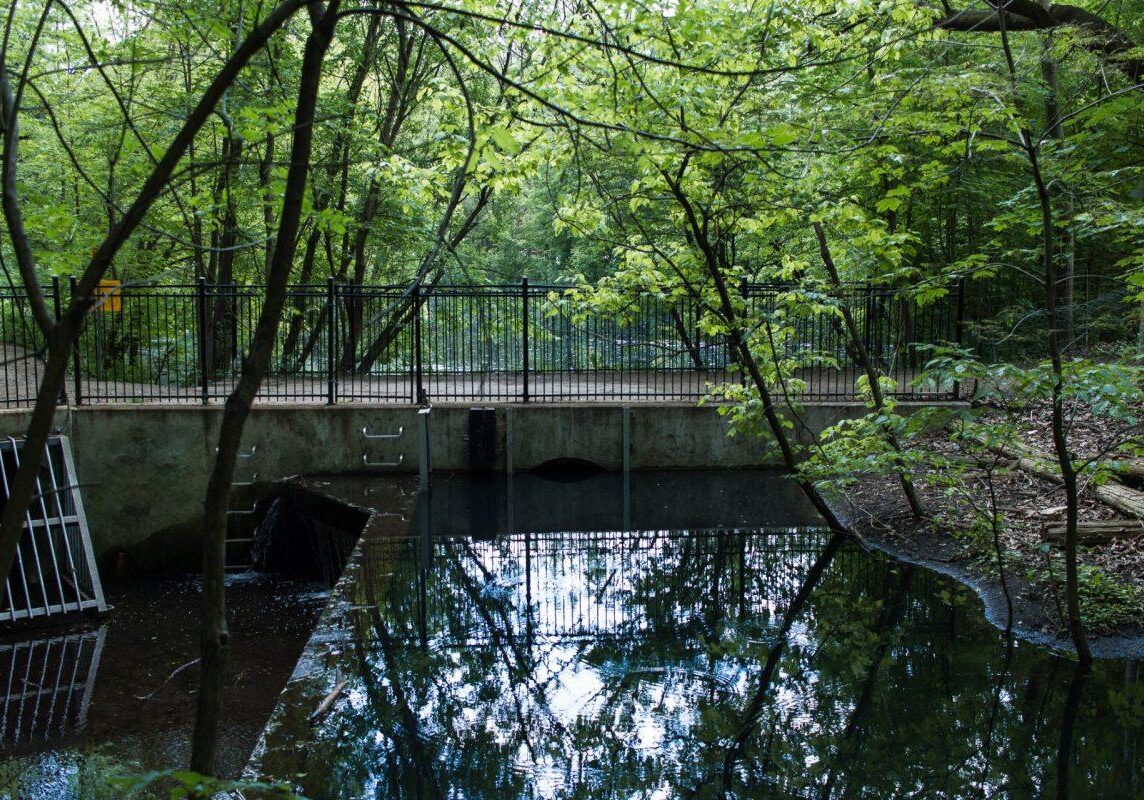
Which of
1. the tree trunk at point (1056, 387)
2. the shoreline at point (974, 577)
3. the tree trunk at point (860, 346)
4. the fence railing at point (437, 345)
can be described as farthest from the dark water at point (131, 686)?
the tree trunk at point (860, 346)

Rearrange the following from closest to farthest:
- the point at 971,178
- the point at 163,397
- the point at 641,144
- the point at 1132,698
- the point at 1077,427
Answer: the point at 641,144
the point at 1132,698
the point at 1077,427
the point at 163,397
the point at 971,178

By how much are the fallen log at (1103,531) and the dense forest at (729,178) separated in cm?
7

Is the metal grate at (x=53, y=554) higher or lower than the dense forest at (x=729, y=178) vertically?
lower

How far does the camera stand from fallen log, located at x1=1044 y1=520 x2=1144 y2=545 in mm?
7711

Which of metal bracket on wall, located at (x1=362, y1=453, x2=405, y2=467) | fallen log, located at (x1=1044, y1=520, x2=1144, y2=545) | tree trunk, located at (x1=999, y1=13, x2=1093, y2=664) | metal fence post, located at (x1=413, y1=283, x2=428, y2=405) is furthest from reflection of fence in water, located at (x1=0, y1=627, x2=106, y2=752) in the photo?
fallen log, located at (x1=1044, y1=520, x2=1144, y2=545)

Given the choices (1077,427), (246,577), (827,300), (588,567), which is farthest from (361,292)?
(1077,427)

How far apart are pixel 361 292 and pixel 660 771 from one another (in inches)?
377

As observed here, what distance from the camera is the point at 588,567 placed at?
8711 mm

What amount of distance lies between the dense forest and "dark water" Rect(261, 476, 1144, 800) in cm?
78

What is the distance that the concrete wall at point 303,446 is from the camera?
37.7 feet

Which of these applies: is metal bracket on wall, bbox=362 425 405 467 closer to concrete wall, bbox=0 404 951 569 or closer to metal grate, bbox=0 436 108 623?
concrete wall, bbox=0 404 951 569

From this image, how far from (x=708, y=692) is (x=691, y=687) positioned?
13 centimetres

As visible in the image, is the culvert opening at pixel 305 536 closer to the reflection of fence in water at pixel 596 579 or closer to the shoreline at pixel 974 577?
the reflection of fence in water at pixel 596 579

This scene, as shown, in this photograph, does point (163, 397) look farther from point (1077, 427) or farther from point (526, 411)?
point (1077, 427)
